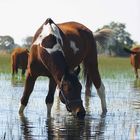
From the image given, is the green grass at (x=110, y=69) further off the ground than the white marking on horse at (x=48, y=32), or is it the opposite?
the green grass at (x=110, y=69)

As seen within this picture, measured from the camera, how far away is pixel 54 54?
34.7ft

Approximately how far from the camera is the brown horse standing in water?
9.50m

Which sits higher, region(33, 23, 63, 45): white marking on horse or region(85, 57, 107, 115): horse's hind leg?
region(33, 23, 63, 45): white marking on horse

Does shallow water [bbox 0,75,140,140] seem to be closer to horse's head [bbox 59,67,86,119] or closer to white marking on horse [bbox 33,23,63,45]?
horse's head [bbox 59,67,86,119]

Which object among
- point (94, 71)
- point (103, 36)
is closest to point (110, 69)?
point (103, 36)

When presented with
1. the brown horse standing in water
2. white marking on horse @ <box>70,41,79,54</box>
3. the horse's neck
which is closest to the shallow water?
the brown horse standing in water

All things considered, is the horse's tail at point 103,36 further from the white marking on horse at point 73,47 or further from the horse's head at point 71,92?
the horse's head at point 71,92

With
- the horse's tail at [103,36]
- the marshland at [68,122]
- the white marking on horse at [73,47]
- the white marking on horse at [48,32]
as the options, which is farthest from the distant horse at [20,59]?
the white marking on horse at [48,32]

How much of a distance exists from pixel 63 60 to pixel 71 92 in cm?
98

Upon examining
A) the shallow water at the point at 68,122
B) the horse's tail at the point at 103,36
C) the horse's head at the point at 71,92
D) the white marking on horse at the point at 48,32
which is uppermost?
the horse's tail at the point at 103,36

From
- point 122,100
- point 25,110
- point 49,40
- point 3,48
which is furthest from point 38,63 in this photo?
point 3,48

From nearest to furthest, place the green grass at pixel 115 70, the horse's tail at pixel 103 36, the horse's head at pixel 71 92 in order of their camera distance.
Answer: the horse's head at pixel 71 92
the horse's tail at pixel 103 36
the green grass at pixel 115 70

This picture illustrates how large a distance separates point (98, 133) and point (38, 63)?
7.87 feet

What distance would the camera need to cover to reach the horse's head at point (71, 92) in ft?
30.6
